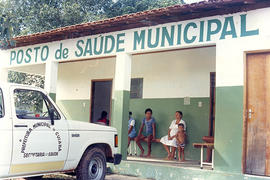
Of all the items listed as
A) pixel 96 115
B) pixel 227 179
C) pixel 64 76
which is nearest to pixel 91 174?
pixel 227 179

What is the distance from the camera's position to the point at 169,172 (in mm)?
8078

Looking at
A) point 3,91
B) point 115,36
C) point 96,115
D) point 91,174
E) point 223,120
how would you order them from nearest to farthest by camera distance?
1. point 3,91
2. point 91,174
3. point 223,120
4. point 115,36
5. point 96,115

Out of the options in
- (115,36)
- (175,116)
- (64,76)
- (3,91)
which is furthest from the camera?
(64,76)

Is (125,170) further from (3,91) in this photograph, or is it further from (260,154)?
(3,91)

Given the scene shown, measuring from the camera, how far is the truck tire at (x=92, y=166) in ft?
22.1

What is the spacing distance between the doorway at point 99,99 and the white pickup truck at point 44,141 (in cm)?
551

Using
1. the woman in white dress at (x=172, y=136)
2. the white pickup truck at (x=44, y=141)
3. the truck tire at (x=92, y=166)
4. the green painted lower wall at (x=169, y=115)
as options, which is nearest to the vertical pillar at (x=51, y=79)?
the green painted lower wall at (x=169, y=115)

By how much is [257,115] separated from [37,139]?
4328 millimetres

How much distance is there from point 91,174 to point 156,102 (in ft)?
15.1

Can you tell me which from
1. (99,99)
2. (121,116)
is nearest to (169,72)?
(121,116)

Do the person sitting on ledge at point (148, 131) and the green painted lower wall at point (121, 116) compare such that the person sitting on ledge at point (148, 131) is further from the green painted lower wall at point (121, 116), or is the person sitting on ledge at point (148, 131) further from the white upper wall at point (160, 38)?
the white upper wall at point (160, 38)

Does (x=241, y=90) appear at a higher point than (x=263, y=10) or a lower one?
lower

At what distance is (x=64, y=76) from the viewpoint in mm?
14203

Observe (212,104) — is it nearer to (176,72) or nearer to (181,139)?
(181,139)
